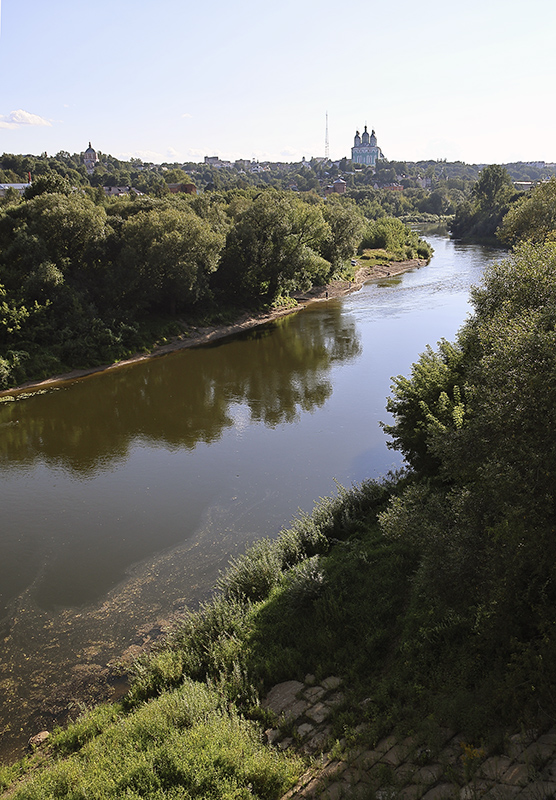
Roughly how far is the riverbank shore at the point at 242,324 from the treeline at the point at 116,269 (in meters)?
0.54

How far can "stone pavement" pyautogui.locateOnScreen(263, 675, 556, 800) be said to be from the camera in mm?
4969

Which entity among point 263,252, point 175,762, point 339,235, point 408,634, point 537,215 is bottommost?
point 408,634

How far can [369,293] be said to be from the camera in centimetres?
4622

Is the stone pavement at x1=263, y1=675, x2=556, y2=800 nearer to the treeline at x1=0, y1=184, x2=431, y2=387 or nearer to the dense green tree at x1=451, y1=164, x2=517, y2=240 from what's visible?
the treeline at x1=0, y1=184, x2=431, y2=387

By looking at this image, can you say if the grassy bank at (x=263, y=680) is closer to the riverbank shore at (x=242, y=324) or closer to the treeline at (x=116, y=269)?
the riverbank shore at (x=242, y=324)

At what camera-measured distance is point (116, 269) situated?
31062 millimetres

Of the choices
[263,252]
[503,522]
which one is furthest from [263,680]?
[263,252]

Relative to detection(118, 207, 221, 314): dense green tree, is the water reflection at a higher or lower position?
lower

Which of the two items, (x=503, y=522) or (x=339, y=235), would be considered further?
(x=339, y=235)

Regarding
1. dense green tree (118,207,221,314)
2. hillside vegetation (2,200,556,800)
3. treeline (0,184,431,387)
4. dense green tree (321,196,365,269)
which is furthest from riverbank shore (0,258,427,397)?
hillside vegetation (2,200,556,800)

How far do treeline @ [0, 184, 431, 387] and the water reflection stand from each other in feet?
8.84

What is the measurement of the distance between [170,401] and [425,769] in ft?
63.8

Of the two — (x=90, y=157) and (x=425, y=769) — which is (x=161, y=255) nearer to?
(x=425, y=769)

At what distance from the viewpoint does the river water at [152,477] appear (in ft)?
34.5
